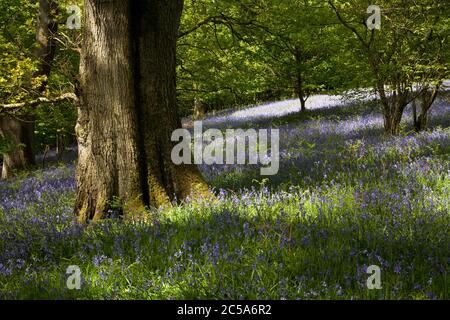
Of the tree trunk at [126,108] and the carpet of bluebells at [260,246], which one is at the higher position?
the tree trunk at [126,108]

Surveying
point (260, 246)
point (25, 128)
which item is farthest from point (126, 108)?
point (25, 128)

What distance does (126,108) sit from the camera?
506cm

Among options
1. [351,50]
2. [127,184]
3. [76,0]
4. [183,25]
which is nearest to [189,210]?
[127,184]

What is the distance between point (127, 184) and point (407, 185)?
3.11 meters

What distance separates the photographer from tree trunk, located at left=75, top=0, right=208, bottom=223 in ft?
16.5

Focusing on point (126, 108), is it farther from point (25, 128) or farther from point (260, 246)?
point (25, 128)

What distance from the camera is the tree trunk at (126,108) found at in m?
5.04

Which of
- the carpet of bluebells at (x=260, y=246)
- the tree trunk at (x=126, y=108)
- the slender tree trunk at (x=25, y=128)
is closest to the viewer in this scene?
the carpet of bluebells at (x=260, y=246)

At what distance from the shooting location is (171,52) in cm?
538

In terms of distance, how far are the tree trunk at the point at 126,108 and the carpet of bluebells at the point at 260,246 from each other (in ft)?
1.33

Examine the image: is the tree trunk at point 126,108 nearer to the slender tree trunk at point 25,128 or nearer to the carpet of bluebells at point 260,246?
the carpet of bluebells at point 260,246

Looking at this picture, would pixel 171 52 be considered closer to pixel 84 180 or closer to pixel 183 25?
pixel 84 180

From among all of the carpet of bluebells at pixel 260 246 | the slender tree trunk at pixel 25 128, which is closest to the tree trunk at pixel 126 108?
the carpet of bluebells at pixel 260 246

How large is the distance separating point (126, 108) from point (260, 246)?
7.93 feet
